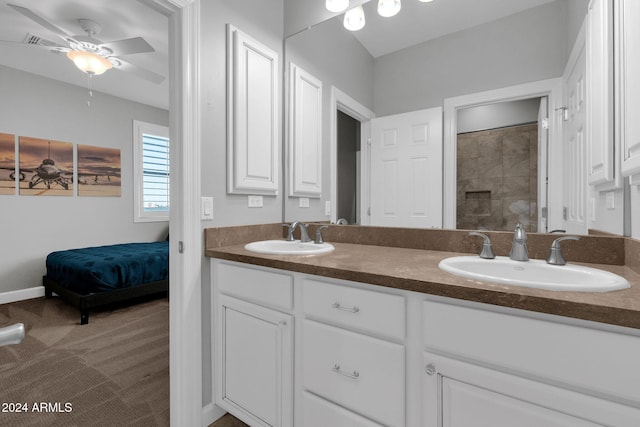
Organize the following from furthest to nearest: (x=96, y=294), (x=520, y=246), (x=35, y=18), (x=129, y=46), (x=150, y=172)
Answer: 1. (x=150, y=172)
2. (x=96, y=294)
3. (x=129, y=46)
4. (x=35, y=18)
5. (x=520, y=246)

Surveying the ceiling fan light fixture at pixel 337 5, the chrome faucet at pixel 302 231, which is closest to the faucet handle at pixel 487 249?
the chrome faucet at pixel 302 231

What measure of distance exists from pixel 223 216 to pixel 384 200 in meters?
0.90

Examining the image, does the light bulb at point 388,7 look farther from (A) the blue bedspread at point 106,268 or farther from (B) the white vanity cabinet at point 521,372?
(A) the blue bedspread at point 106,268

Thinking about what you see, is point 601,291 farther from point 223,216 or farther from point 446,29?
point 223,216

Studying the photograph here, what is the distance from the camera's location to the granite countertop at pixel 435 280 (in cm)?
68

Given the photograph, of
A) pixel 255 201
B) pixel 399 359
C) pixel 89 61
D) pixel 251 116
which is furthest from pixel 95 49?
pixel 399 359

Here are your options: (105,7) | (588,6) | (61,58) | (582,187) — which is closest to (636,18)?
(588,6)

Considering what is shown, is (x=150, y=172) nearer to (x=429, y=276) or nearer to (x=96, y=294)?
(x=96, y=294)

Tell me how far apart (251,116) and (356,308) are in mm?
1285

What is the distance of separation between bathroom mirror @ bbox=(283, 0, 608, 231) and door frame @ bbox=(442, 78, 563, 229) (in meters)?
0.01

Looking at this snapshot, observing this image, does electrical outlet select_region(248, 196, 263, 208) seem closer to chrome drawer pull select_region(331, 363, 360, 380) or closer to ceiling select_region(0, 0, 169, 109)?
chrome drawer pull select_region(331, 363, 360, 380)

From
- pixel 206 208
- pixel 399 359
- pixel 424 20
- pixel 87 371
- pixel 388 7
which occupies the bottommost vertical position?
pixel 87 371

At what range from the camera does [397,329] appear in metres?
0.96

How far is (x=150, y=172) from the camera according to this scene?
4.74 metres
